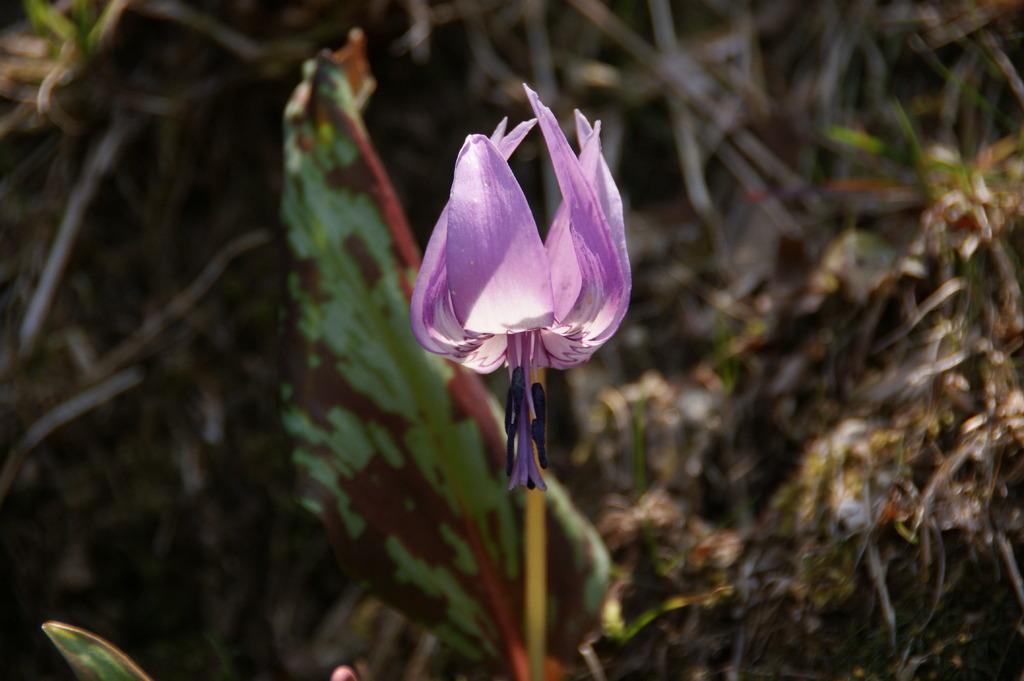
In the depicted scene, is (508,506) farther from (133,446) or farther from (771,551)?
(133,446)

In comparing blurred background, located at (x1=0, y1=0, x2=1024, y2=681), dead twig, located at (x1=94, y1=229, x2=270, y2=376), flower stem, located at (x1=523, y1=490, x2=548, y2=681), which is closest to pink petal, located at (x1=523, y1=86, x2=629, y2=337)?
flower stem, located at (x1=523, y1=490, x2=548, y2=681)

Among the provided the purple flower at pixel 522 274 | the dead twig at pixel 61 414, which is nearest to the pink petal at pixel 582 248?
the purple flower at pixel 522 274

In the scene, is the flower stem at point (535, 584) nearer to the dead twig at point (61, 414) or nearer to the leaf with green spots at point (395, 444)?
the leaf with green spots at point (395, 444)

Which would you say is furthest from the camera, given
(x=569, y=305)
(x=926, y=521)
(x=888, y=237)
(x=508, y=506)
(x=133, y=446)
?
(x=133, y=446)

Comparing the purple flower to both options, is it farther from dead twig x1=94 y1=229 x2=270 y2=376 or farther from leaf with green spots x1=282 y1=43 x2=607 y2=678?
dead twig x1=94 y1=229 x2=270 y2=376

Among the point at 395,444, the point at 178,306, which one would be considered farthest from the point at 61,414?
the point at 395,444

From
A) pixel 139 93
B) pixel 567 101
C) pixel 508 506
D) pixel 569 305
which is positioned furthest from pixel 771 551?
pixel 139 93
